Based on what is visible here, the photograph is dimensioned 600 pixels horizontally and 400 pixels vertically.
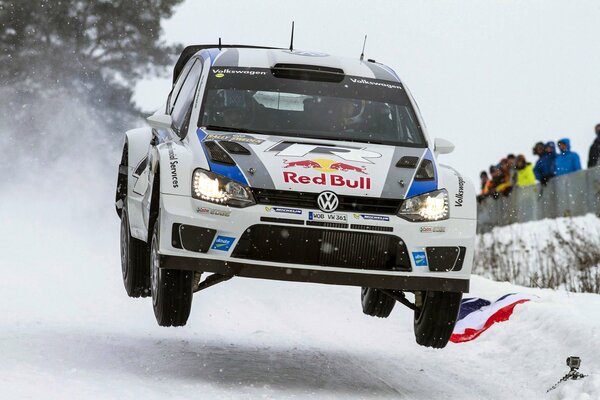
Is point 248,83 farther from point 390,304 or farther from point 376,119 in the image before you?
point 390,304

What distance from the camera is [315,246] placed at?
7016mm

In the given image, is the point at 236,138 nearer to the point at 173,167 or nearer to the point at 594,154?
the point at 173,167

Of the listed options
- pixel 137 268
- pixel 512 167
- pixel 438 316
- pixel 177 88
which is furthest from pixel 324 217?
pixel 512 167

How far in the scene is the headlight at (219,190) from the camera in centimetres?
698

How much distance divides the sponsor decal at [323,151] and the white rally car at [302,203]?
0.04ft

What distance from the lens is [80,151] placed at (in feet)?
114

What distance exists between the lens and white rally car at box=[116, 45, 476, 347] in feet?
22.9

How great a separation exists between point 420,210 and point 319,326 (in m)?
3.80

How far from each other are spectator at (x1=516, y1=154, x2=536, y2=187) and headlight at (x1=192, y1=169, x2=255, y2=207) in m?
14.8

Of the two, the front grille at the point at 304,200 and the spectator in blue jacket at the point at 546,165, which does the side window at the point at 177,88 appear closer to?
the front grille at the point at 304,200

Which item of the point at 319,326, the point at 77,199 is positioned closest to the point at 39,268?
the point at 319,326

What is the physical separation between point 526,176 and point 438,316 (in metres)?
14.0

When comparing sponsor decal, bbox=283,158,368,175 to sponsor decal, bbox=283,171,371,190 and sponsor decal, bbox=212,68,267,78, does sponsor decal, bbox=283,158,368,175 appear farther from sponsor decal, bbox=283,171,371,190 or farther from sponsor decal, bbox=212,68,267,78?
sponsor decal, bbox=212,68,267,78

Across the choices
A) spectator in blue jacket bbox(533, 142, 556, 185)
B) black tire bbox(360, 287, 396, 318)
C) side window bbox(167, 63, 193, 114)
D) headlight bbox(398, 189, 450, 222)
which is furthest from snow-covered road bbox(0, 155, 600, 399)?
spectator in blue jacket bbox(533, 142, 556, 185)
